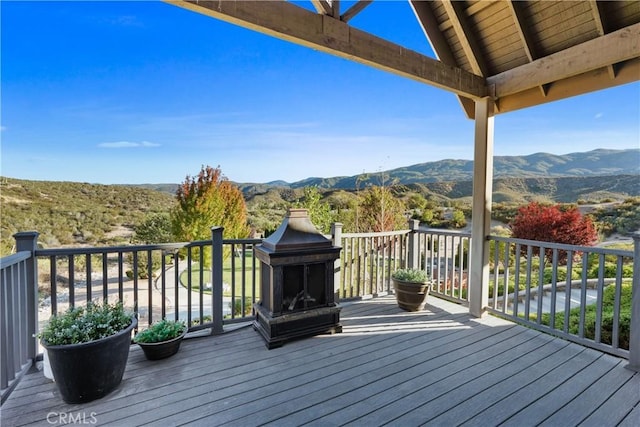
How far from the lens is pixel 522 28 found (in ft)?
10.1

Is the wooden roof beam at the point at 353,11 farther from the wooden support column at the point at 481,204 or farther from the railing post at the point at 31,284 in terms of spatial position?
the railing post at the point at 31,284

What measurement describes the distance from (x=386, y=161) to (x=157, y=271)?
966 centimetres

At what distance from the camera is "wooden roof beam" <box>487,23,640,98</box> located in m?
2.54

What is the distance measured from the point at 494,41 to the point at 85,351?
4898mm

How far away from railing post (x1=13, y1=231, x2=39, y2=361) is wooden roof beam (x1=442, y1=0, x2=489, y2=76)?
4588mm

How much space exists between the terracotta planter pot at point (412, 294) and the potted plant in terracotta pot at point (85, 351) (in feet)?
9.84

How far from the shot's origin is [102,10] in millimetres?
6645

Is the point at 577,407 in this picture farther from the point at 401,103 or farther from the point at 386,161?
the point at 401,103

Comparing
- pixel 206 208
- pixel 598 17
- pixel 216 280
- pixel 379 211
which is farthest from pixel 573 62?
pixel 206 208

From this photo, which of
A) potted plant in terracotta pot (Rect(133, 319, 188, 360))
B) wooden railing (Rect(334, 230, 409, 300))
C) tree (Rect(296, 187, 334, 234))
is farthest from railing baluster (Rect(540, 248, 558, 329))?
tree (Rect(296, 187, 334, 234))

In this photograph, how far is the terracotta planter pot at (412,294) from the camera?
3.73 metres

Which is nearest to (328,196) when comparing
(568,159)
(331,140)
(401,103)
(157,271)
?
(331,140)

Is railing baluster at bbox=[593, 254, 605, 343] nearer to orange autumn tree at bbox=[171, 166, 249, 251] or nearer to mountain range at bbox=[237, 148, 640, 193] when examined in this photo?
mountain range at bbox=[237, 148, 640, 193]

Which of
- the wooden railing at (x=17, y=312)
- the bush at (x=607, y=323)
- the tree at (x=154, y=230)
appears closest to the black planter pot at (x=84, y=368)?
the wooden railing at (x=17, y=312)
